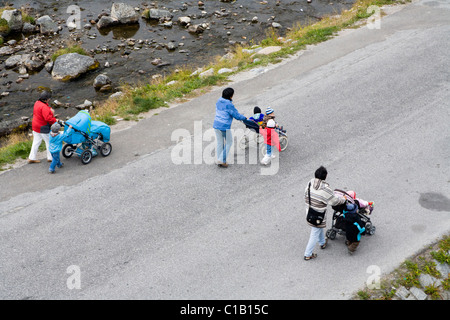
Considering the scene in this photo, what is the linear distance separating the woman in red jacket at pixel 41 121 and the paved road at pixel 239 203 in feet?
1.23

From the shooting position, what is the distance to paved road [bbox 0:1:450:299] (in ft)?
23.2

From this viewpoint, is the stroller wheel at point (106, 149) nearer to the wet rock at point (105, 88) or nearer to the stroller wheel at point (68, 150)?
the stroller wheel at point (68, 150)

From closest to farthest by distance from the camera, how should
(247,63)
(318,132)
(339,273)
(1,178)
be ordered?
(339,273)
(1,178)
(318,132)
(247,63)

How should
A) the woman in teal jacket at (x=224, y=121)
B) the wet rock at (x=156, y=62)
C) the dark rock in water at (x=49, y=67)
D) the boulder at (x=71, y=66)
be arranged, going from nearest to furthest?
the woman in teal jacket at (x=224, y=121) < the boulder at (x=71, y=66) < the dark rock in water at (x=49, y=67) < the wet rock at (x=156, y=62)

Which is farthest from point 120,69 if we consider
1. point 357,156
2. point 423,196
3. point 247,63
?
point 423,196

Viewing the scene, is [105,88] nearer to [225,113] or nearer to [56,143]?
[56,143]

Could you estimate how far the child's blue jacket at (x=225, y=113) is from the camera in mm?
9195

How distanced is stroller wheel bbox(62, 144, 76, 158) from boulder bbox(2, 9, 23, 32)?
1517 centimetres

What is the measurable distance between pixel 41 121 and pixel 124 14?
14.2 metres

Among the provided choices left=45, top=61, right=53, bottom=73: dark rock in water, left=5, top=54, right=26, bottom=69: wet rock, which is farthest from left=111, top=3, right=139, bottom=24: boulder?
left=5, top=54, right=26, bottom=69: wet rock

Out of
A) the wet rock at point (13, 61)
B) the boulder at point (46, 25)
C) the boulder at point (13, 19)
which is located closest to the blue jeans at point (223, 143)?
the wet rock at point (13, 61)

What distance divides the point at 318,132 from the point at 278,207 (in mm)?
3263

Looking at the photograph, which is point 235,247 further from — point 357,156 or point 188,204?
point 357,156

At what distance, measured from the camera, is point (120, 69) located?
60.3ft
